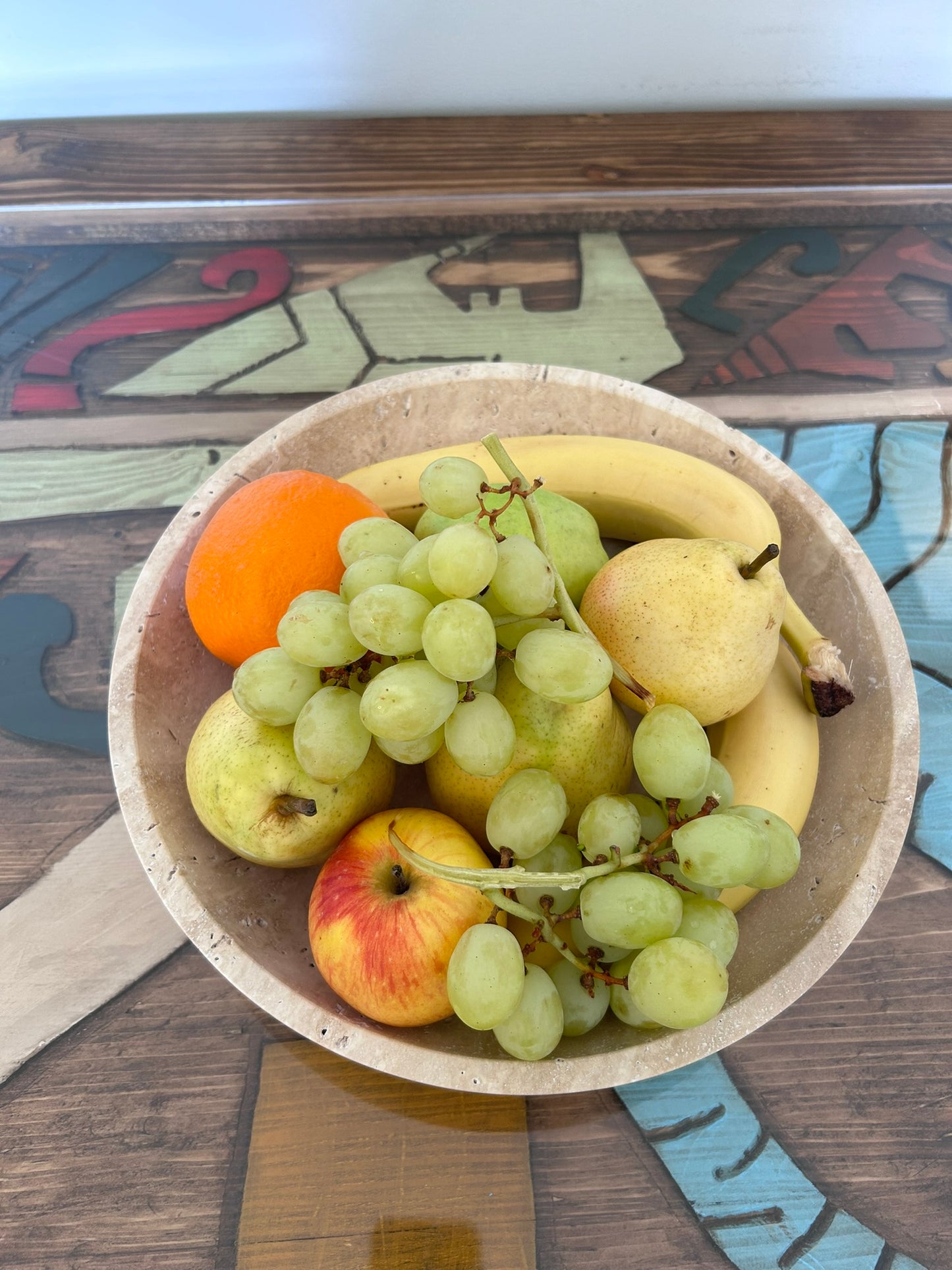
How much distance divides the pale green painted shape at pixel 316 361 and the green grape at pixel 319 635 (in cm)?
47

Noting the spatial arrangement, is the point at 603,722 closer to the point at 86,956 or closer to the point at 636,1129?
the point at 636,1129

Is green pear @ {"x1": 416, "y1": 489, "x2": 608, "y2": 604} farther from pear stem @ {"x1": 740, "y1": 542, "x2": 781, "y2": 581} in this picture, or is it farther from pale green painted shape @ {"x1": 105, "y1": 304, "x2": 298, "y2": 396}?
pale green painted shape @ {"x1": 105, "y1": 304, "x2": 298, "y2": 396}

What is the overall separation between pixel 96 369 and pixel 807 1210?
1.00m

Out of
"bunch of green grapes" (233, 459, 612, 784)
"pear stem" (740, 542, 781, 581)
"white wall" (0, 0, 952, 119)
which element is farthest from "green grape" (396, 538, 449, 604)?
"white wall" (0, 0, 952, 119)

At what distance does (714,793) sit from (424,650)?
0.22m

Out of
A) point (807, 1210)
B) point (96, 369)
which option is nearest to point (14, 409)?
point (96, 369)

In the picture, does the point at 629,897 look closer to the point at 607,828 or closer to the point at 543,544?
the point at 607,828

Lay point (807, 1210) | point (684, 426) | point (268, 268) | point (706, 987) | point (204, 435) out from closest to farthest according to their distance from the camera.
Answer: point (706, 987) < point (807, 1210) < point (684, 426) < point (204, 435) < point (268, 268)

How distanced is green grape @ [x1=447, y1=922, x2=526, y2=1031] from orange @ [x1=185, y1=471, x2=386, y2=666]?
0.84 feet

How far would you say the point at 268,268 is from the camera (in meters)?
0.94

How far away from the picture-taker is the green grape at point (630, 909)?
17.4 inches

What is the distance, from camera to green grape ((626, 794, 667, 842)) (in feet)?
1.74

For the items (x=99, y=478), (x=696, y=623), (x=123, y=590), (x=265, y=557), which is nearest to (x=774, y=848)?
(x=696, y=623)

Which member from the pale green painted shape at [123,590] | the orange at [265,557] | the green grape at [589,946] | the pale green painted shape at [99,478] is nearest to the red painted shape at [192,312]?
the pale green painted shape at [99,478]
